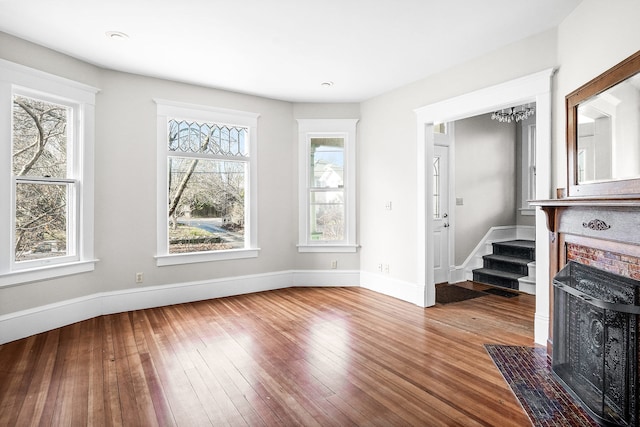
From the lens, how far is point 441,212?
5.65 meters

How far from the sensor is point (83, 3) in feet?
9.04

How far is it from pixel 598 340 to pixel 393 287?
2.81 m

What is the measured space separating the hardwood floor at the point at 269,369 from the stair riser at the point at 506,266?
1.31m

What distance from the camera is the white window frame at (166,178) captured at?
175 inches

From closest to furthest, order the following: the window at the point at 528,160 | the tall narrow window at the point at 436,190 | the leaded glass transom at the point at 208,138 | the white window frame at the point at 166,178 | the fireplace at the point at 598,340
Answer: the fireplace at the point at 598,340, the white window frame at the point at 166,178, the leaded glass transom at the point at 208,138, the tall narrow window at the point at 436,190, the window at the point at 528,160

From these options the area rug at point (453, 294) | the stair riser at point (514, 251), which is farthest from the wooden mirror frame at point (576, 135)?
the stair riser at point (514, 251)

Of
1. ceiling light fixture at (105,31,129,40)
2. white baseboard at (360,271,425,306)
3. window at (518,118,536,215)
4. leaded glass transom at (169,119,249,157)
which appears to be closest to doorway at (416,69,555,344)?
white baseboard at (360,271,425,306)

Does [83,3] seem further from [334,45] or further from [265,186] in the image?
[265,186]

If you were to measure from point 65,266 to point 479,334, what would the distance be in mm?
4252

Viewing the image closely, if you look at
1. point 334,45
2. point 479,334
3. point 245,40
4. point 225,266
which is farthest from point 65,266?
point 479,334

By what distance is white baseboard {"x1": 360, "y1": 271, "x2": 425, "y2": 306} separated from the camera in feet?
14.7

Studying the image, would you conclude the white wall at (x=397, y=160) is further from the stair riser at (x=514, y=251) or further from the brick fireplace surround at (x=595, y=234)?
the stair riser at (x=514, y=251)

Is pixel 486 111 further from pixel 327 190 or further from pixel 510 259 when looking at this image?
pixel 510 259

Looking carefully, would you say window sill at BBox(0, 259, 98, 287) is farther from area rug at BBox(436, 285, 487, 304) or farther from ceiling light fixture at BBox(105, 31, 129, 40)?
area rug at BBox(436, 285, 487, 304)
